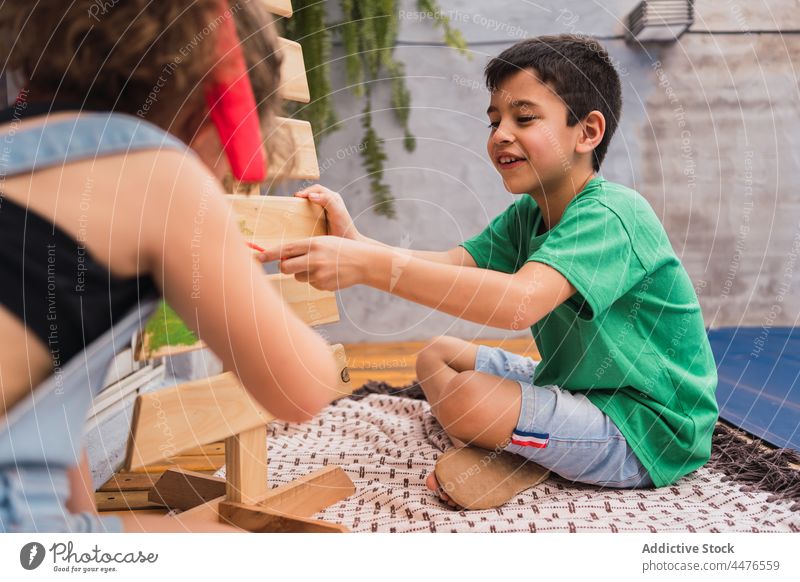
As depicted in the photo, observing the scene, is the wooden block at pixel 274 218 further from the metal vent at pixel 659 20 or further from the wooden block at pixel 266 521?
the metal vent at pixel 659 20

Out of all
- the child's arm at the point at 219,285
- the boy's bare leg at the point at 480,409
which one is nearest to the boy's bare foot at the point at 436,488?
the boy's bare leg at the point at 480,409

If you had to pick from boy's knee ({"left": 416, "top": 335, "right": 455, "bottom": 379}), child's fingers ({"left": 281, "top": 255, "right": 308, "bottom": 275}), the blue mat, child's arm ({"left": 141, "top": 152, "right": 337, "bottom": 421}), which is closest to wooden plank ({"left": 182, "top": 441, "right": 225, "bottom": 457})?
boy's knee ({"left": 416, "top": 335, "right": 455, "bottom": 379})

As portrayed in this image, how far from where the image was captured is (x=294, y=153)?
68cm

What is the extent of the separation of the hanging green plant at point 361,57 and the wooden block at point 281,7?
5 cm

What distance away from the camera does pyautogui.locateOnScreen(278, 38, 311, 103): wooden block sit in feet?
2.19

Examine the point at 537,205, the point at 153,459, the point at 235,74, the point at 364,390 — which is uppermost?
the point at 235,74

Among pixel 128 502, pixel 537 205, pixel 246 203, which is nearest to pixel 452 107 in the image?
pixel 537 205

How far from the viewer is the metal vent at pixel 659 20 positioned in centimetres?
75

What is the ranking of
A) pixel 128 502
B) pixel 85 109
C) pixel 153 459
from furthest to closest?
1. pixel 128 502
2. pixel 153 459
3. pixel 85 109

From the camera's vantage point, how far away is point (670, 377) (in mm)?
757

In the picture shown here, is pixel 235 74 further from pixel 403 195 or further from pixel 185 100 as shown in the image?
pixel 403 195

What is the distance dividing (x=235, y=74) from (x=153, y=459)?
29cm

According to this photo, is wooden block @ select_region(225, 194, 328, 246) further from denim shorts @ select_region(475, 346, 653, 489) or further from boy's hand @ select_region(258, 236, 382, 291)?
denim shorts @ select_region(475, 346, 653, 489)

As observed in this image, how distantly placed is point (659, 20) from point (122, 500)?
0.77 metres
